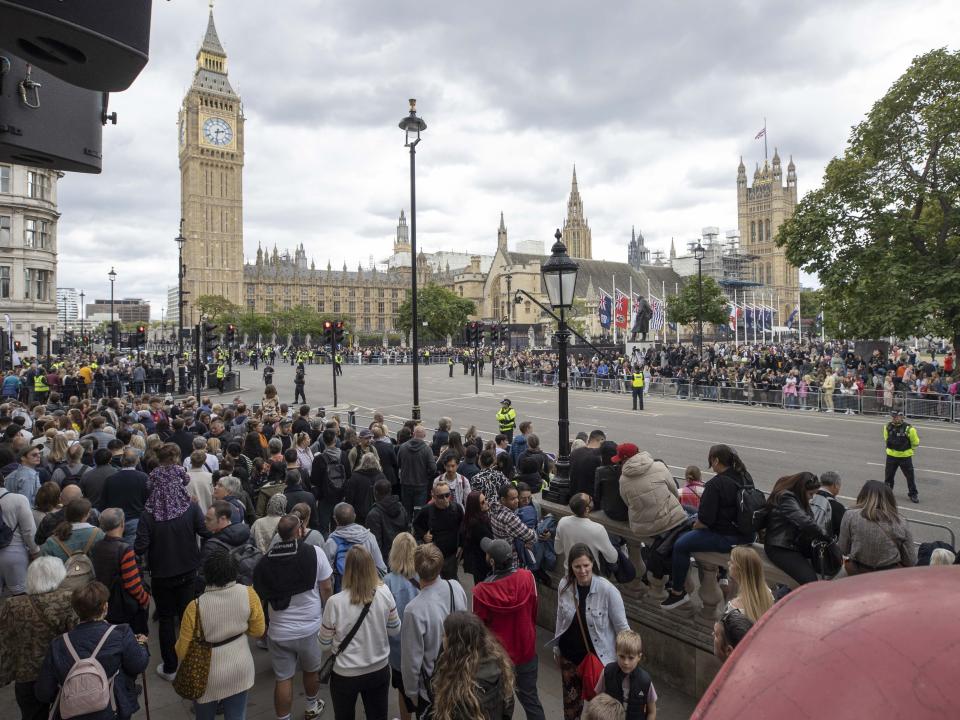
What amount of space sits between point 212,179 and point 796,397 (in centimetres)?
11072

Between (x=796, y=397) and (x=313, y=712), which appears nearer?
(x=313, y=712)

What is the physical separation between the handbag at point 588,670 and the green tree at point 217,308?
95.6m

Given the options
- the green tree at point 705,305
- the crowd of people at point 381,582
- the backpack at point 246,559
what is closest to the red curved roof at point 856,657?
the crowd of people at point 381,582

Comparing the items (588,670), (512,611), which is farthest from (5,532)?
(588,670)

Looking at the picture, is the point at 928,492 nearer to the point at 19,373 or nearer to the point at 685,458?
the point at 685,458

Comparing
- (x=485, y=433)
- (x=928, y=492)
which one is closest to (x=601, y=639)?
(x=928, y=492)

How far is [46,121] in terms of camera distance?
11.1 feet

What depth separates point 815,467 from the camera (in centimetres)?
1518

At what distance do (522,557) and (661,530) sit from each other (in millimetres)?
1323

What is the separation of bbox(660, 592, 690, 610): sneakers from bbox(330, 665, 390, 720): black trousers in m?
2.64

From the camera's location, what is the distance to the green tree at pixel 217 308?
9456 cm

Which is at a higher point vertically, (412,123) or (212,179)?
(212,179)

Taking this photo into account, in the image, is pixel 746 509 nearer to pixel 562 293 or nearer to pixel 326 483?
pixel 562 293

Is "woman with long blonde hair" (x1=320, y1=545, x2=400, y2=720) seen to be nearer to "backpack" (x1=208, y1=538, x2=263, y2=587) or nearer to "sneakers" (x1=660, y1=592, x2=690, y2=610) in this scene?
"backpack" (x1=208, y1=538, x2=263, y2=587)
